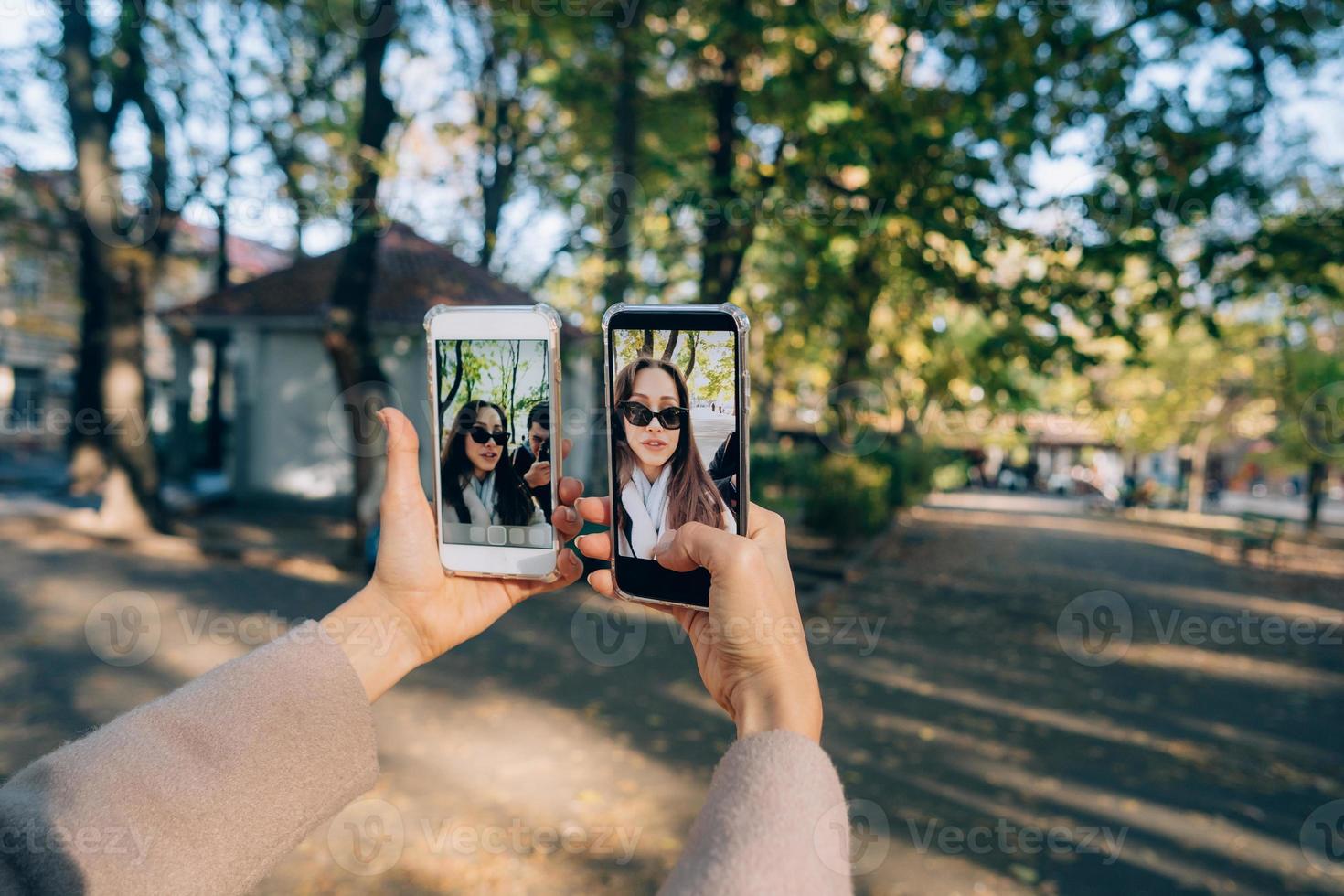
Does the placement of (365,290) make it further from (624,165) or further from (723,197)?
(723,197)

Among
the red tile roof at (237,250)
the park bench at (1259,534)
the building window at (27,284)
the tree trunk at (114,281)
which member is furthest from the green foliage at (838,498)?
the building window at (27,284)

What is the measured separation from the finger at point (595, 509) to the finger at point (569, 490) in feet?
0.09

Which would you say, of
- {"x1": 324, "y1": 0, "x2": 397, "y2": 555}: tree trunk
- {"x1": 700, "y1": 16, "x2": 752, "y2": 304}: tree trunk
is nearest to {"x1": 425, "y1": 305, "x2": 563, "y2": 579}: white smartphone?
{"x1": 700, "y1": 16, "x2": 752, "y2": 304}: tree trunk

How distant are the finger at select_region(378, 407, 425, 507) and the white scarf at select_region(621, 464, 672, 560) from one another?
451 millimetres

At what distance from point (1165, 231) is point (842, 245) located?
2.95 meters

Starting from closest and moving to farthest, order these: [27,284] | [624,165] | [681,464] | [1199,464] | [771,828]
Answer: [771,828] → [681,464] → [624,165] → [27,284] → [1199,464]

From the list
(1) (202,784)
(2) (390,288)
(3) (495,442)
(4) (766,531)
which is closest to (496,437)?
(3) (495,442)

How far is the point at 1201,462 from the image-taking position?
32125 mm

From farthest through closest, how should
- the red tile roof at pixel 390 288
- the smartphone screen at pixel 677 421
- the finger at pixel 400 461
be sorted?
the red tile roof at pixel 390 288, the finger at pixel 400 461, the smartphone screen at pixel 677 421

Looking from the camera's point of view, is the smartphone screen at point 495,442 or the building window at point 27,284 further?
the building window at point 27,284

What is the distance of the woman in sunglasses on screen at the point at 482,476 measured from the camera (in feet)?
6.10

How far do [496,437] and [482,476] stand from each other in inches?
4.0

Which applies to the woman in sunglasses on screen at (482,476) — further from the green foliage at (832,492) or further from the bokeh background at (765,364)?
the green foliage at (832,492)

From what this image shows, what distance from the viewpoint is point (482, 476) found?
6.21 ft
